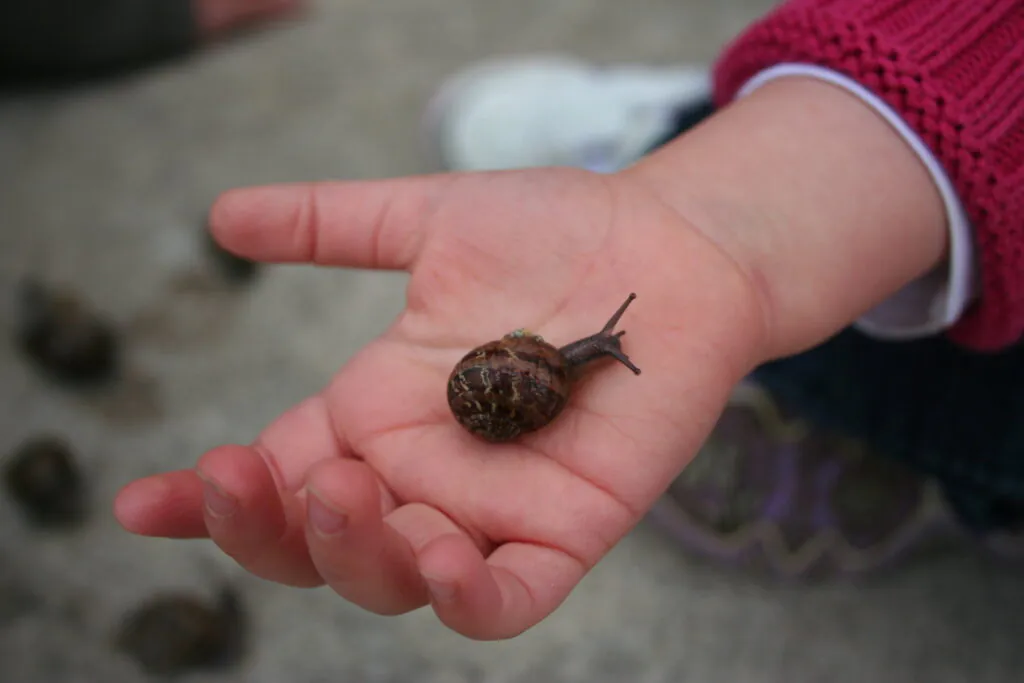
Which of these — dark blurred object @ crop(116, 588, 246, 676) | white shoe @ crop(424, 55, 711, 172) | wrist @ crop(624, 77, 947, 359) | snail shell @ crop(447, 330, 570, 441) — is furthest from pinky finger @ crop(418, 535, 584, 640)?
white shoe @ crop(424, 55, 711, 172)

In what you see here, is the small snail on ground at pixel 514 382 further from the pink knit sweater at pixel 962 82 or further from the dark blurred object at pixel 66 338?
the dark blurred object at pixel 66 338

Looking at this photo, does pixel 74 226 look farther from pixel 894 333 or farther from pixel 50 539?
pixel 894 333

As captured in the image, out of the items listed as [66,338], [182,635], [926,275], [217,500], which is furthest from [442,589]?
[66,338]

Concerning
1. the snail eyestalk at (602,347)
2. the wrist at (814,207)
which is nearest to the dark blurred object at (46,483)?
the snail eyestalk at (602,347)

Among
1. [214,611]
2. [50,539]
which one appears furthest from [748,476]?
[50,539]

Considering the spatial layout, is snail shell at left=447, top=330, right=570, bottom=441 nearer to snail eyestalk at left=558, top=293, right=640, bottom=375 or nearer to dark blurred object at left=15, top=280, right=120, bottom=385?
snail eyestalk at left=558, top=293, right=640, bottom=375

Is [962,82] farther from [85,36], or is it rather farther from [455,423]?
[85,36]
